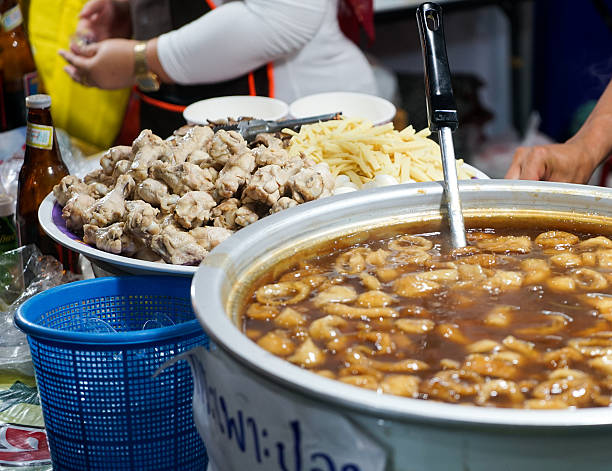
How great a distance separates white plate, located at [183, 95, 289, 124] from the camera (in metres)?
2.69

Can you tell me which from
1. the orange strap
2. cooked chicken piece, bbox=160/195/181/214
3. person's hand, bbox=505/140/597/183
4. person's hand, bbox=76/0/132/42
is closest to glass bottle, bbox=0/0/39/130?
person's hand, bbox=76/0/132/42

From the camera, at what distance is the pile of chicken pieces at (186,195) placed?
1.72m

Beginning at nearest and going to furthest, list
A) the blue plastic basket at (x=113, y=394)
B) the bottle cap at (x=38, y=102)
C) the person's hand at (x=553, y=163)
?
the blue plastic basket at (x=113, y=394) < the bottle cap at (x=38, y=102) < the person's hand at (x=553, y=163)

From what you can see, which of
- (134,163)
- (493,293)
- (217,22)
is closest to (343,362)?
(493,293)

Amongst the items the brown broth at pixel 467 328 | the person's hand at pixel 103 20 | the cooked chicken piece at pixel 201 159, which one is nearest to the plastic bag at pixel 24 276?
the cooked chicken piece at pixel 201 159

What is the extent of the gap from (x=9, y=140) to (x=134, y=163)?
54.9 inches

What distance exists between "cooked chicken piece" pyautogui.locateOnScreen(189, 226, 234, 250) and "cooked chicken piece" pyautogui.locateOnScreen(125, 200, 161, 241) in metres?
0.09

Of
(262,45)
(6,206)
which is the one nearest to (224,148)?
(6,206)

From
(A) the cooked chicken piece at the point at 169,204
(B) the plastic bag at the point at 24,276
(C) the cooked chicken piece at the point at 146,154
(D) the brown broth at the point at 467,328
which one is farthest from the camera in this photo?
(B) the plastic bag at the point at 24,276

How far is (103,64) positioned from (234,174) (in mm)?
1798

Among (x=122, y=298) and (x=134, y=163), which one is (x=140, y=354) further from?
(x=134, y=163)

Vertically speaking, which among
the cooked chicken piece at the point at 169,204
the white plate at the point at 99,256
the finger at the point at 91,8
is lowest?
the white plate at the point at 99,256

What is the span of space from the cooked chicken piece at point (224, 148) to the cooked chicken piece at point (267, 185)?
0.16 m

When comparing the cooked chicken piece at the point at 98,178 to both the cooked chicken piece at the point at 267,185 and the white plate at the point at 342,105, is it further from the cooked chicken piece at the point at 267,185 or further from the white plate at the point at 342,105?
the white plate at the point at 342,105
